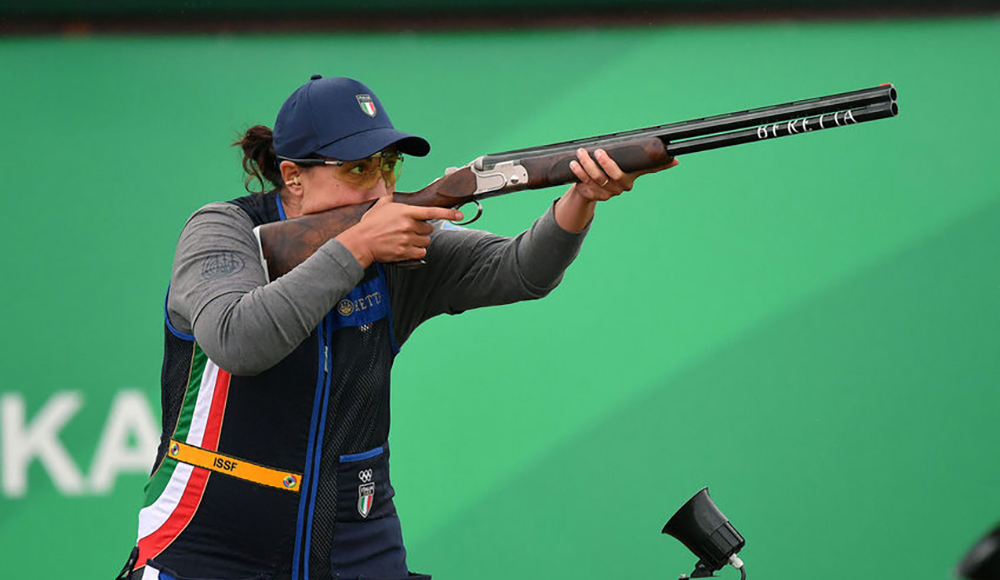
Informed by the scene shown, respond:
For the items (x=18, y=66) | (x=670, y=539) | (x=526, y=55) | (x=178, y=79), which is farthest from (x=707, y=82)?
(x=18, y=66)

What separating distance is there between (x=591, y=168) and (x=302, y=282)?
0.54m

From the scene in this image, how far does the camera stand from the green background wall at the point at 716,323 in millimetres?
3303

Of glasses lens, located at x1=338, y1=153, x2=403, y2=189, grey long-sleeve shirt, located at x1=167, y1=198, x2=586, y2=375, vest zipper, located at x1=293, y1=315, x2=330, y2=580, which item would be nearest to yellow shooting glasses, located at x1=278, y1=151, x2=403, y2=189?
glasses lens, located at x1=338, y1=153, x2=403, y2=189

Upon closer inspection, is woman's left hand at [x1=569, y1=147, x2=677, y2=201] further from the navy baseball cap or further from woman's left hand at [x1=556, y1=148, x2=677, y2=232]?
the navy baseball cap

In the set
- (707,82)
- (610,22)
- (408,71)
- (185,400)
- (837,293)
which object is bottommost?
(837,293)

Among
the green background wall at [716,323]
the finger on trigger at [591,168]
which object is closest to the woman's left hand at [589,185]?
the finger on trigger at [591,168]

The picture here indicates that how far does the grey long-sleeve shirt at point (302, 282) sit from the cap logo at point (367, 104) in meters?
0.27

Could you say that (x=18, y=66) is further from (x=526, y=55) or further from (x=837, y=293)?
(x=837, y=293)

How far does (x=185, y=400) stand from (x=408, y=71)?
172cm

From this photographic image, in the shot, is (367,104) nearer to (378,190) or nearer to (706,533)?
(378,190)

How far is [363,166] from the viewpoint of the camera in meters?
2.03

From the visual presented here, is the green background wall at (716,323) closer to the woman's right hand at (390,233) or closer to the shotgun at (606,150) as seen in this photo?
the shotgun at (606,150)

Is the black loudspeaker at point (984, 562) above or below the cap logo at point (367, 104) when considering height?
below

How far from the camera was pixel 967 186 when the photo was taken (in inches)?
131
